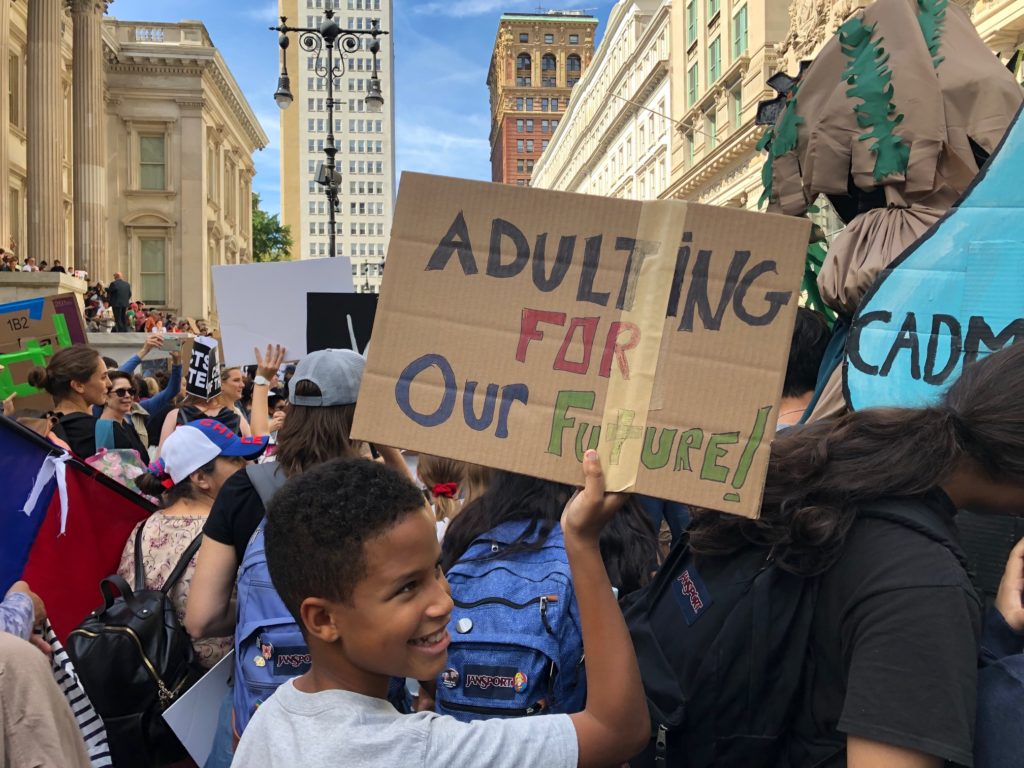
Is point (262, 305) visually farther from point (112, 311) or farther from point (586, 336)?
point (112, 311)

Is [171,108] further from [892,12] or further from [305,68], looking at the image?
[305,68]

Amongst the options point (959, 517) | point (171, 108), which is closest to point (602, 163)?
point (171, 108)

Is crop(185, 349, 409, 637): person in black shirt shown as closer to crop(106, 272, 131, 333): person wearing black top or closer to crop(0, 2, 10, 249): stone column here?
crop(0, 2, 10, 249): stone column

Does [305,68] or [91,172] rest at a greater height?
[305,68]

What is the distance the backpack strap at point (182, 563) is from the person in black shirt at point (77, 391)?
9.28 feet

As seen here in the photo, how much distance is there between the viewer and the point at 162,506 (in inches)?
141

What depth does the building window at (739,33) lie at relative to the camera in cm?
3850

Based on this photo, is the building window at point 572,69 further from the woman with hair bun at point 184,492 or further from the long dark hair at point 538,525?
the long dark hair at point 538,525

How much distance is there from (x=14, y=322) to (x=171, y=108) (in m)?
38.8

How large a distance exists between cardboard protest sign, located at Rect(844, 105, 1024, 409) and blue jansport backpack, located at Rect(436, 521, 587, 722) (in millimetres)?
947

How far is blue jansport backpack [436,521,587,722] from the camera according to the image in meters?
2.15

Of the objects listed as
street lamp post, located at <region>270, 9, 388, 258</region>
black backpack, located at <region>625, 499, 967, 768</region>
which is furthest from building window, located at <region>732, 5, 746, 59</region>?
black backpack, located at <region>625, 499, 967, 768</region>

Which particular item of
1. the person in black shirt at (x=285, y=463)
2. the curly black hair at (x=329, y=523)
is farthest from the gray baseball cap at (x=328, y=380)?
the curly black hair at (x=329, y=523)

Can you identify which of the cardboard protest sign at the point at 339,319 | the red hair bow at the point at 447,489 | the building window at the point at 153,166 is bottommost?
the red hair bow at the point at 447,489
